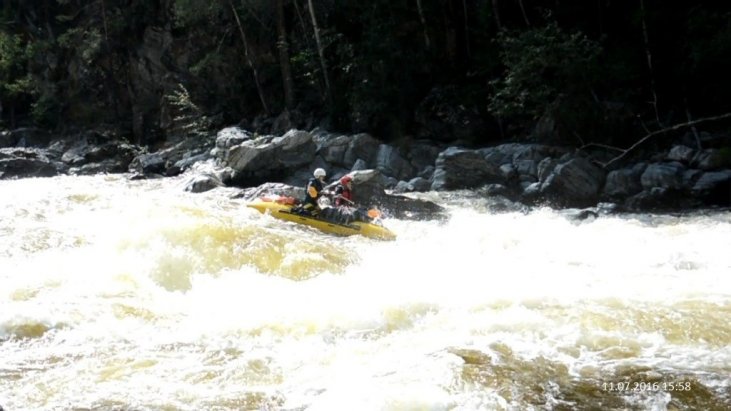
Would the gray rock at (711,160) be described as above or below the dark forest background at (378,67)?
below

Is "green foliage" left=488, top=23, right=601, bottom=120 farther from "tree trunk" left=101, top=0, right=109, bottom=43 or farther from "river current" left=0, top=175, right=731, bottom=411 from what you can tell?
"tree trunk" left=101, top=0, right=109, bottom=43

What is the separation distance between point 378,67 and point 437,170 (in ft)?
12.7

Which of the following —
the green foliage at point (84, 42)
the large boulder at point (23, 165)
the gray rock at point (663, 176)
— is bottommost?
the large boulder at point (23, 165)

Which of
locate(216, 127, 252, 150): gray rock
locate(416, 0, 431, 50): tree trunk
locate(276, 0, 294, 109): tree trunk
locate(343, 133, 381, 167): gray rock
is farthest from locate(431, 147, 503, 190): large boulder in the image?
locate(276, 0, 294, 109): tree trunk

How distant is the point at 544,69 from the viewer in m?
13.4

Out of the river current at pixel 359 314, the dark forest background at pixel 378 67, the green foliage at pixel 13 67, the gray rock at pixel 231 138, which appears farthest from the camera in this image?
the green foliage at pixel 13 67

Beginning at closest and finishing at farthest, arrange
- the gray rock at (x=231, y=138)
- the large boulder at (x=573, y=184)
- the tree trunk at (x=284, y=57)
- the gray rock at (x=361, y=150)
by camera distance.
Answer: the large boulder at (x=573, y=184) → the gray rock at (x=361, y=150) → the gray rock at (x=231, y=138) → the tree trunk at (x=284, y=57)

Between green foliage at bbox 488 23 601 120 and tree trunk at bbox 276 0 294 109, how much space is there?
7.26 metres

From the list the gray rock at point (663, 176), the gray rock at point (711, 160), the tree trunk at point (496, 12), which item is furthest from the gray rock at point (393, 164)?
the gray rock at point (711, 160)

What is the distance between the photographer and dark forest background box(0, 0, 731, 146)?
13.1 metres

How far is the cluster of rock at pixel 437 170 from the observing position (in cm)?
1139

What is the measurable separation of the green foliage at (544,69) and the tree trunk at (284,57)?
726cm

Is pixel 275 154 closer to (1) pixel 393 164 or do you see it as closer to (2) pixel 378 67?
(1) pixel 393 164

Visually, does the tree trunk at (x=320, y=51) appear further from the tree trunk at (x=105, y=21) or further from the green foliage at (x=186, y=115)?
the tree trunk at (x=105, y=21)
